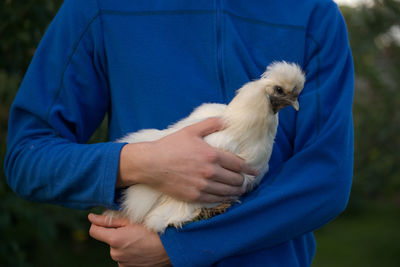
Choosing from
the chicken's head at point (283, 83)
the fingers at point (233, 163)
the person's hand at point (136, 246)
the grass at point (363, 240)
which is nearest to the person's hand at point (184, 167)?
the fingers at point (233, 163)

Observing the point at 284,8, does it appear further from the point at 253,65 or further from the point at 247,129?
the point at 247,129

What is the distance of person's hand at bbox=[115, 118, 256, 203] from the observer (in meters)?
1.20

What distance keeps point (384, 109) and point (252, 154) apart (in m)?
3.82

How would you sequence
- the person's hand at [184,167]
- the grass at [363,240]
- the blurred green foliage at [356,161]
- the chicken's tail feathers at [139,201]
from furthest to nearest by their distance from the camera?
the grass at [363,240] < the blurred green foliage at [356,161] < the chicken's tail feathers at [139,201] < the person's hand at [184,167]

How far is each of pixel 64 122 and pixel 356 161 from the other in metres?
4.98

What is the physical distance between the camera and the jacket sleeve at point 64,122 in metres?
1.24

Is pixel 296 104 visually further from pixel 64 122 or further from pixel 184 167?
pixel 64 122

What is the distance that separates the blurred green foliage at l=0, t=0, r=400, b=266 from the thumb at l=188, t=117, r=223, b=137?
107cm

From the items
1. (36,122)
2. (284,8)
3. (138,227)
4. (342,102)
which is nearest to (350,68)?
(342,102)

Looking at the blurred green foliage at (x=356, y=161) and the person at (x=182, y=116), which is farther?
the blurred green foliage at (x=356, y=161)

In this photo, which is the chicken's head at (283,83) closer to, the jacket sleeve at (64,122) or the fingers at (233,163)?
the fingers at (233,163)

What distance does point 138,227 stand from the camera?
4.36ft

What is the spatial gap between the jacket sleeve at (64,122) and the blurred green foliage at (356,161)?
0.82 m

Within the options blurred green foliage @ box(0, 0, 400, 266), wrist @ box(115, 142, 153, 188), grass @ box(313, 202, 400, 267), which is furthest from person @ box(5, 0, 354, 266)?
grass @ box(313, 202, 400, 267)
